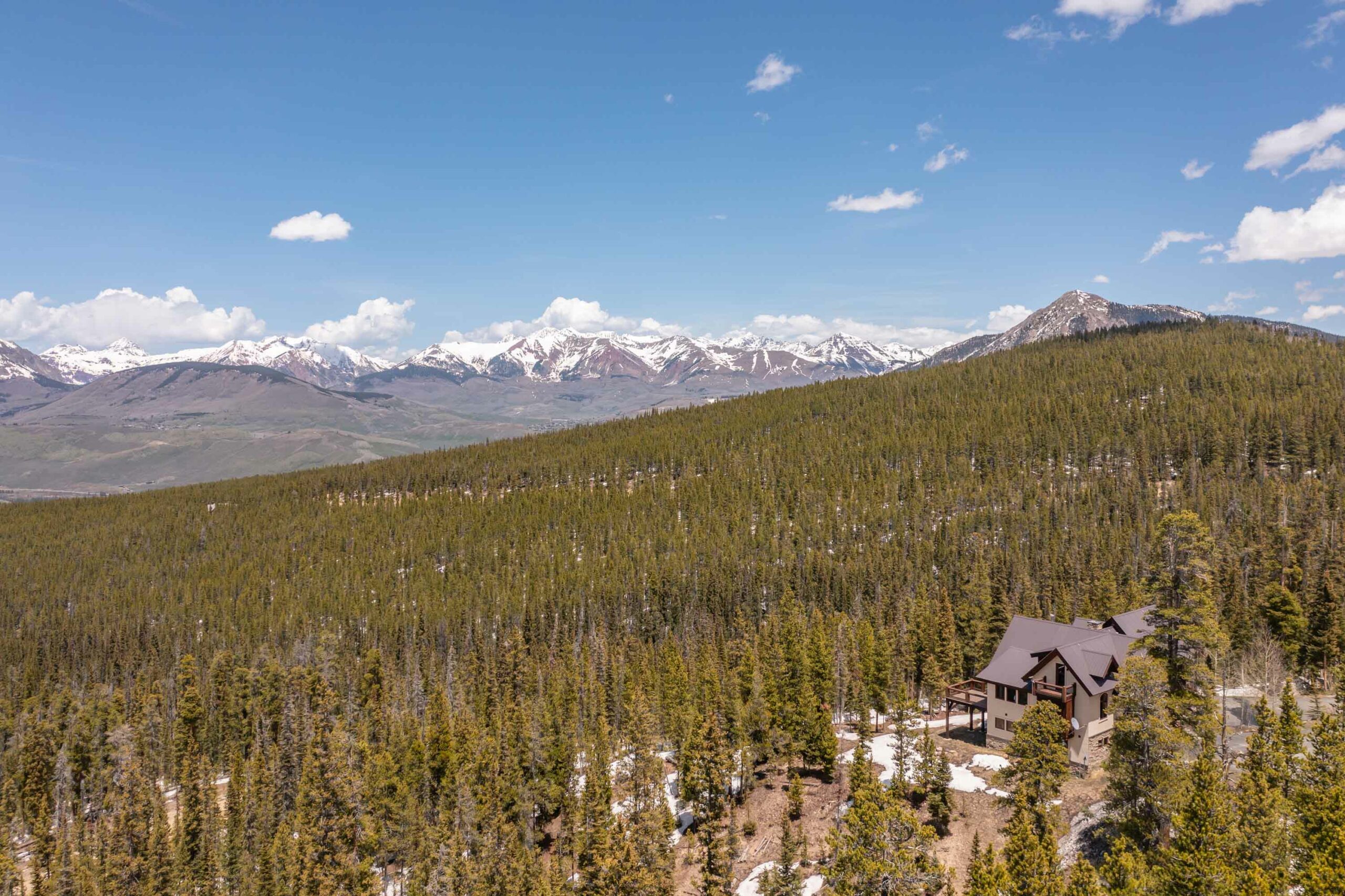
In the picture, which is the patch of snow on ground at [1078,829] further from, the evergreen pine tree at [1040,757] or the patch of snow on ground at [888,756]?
the patch of snow on ground at [888,756]

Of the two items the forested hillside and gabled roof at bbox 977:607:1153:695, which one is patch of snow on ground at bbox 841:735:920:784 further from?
gabled roof at bbox 977:607:1153:695

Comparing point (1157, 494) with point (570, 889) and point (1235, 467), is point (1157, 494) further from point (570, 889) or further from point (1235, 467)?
point (570, 889)

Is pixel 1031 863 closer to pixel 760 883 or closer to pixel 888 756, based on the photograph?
pixel 760 883

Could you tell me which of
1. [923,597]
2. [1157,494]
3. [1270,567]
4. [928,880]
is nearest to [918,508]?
[1157,494]

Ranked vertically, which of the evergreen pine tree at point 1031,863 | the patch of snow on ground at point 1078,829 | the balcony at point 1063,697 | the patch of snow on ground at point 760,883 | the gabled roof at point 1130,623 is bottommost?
the patch of snow on ground at point 760,883

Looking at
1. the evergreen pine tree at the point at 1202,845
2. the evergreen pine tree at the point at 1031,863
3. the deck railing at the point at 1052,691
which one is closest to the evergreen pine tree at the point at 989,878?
the evergreen pine tree at the point at 1031,863

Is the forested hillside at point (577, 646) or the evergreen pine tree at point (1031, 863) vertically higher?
the evergreen pine tree at point (1031, 863)

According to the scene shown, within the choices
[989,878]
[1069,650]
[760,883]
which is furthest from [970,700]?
[989,878]
